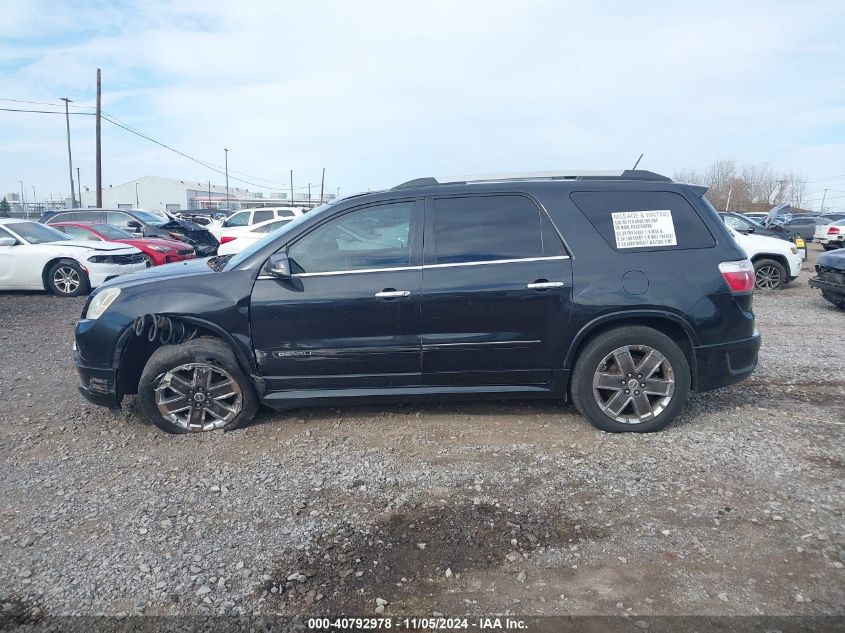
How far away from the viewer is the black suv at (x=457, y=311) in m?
4.00

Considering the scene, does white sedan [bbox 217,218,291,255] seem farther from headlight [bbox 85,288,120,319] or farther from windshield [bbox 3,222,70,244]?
headlight [bbox 85,288,120,319]

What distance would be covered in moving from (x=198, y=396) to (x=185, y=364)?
26 cm

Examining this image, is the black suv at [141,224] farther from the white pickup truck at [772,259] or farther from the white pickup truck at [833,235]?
the white pickup truck at [833,235]

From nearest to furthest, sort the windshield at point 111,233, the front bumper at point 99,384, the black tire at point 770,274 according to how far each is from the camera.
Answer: the front bumper at point 99,384, the black tire at point 770,274, the windshield at point 111,233

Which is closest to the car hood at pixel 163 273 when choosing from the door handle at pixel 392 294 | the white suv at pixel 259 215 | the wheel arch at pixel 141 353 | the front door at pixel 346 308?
the wheel arch at pixel 141 353

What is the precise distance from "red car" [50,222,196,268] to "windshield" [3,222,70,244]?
2.00 ft

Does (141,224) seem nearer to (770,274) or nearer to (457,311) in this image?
(457,311)

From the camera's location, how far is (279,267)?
3.95m

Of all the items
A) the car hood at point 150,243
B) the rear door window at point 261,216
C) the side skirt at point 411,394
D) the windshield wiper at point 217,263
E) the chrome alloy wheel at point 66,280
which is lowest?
the chrome alloy wheel at point 66,280

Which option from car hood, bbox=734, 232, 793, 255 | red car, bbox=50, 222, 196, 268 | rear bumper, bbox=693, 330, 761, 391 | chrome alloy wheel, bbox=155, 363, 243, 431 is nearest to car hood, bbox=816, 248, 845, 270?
Answer: car hood, bbox=734, 232, 793, 255

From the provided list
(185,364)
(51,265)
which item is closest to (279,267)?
(185,364)

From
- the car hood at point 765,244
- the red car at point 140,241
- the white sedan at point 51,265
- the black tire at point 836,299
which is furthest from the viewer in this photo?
the red car at point 140,241

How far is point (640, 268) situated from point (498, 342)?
3.65ft

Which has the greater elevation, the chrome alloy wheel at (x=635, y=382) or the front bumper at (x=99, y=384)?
the chrome alloy wheel at (x=635, y=382)
